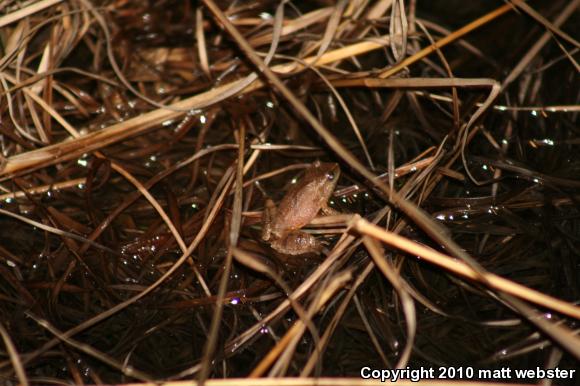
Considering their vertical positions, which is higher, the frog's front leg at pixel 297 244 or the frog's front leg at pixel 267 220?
the frog's front leg at pixel 267 220

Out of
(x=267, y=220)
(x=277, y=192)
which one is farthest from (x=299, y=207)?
(x=277, y=192)

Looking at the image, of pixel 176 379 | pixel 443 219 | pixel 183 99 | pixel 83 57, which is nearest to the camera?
pixel 176 379

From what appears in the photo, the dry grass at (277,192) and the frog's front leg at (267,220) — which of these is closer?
the dry grass at (277,192)

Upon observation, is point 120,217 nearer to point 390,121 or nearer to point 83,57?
point 83,57

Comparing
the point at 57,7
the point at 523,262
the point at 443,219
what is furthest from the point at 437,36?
the point at 57,7

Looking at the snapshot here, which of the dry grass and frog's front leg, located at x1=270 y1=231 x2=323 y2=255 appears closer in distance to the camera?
the dry grass
